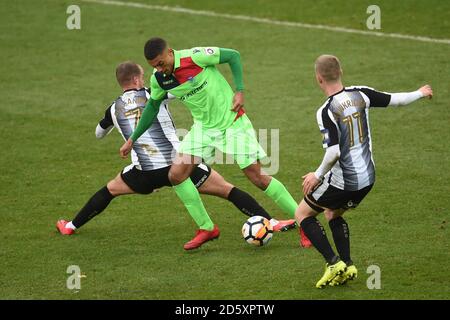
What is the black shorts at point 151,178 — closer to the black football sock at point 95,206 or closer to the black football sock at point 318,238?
the black football sock at point 95,206

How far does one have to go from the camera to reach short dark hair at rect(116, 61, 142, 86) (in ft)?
28.6

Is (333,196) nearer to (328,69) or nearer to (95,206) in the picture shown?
(328,69)

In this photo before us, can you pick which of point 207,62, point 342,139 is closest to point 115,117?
point 207,62

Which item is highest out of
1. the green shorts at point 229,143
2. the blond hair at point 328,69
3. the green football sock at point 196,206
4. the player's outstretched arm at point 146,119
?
the blond hair at point 328,69

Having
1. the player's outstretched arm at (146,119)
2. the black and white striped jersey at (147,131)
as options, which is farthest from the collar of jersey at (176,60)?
the black and white striped jersey at (147,131)

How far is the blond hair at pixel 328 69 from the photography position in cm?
706

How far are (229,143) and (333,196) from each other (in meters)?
1.53

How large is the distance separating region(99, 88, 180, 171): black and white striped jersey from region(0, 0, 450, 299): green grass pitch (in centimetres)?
85

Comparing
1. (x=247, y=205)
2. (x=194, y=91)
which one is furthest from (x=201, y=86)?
(x=247, y=205)

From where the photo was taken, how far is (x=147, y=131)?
345 inches

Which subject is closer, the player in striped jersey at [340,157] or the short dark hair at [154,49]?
the player in striped jersey at [340,157]

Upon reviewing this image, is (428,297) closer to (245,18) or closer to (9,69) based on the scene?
(9,69)
